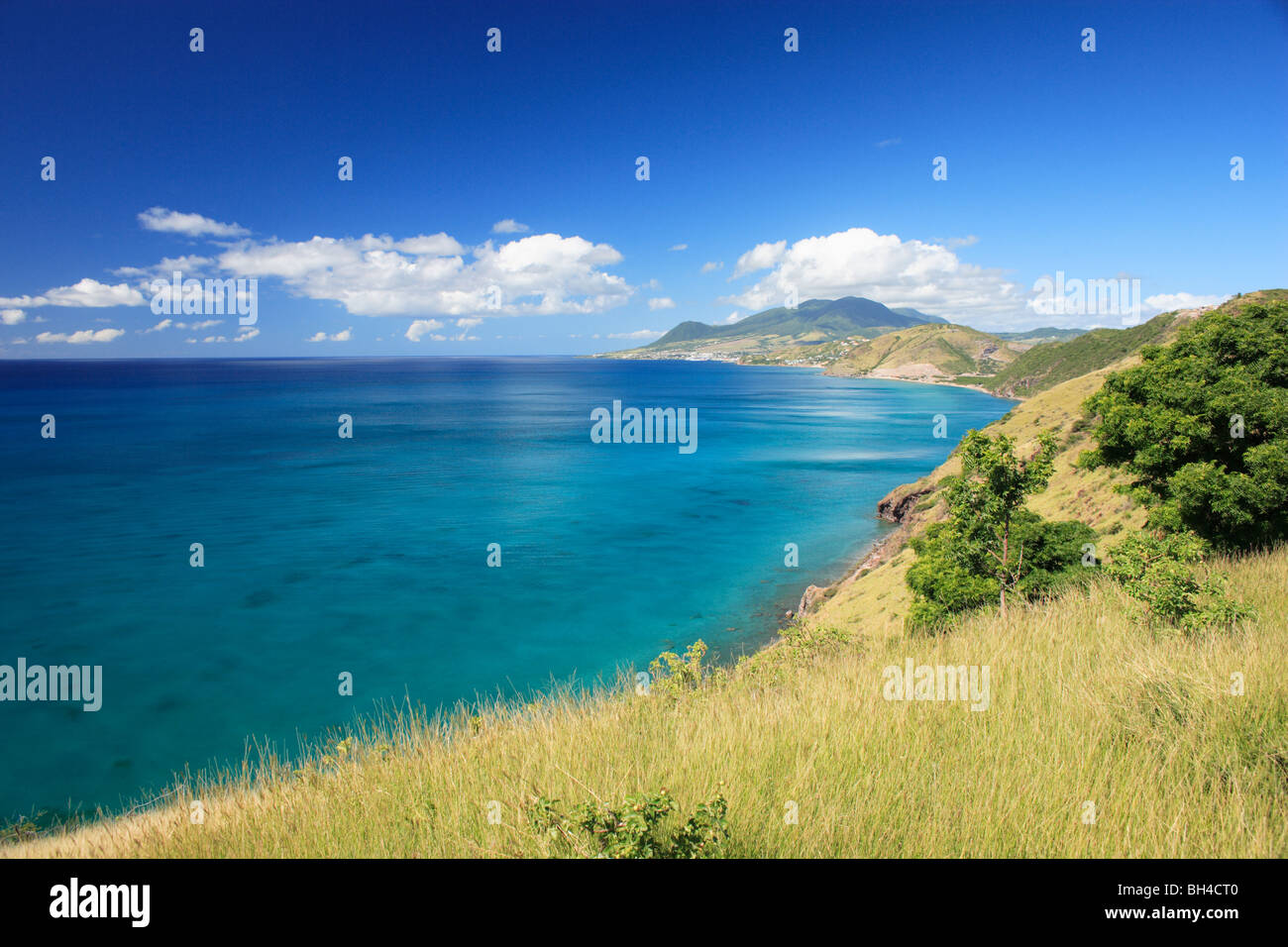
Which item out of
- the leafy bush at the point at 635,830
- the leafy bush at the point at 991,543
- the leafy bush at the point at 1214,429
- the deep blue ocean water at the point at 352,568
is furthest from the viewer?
the deep blue ocean water at the point at 352,568

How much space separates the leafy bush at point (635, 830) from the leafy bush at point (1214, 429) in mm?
16984

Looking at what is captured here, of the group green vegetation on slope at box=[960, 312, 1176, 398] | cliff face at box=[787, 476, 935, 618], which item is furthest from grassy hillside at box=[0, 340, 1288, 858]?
green vegetation on slope at box=[960, 312, 1176, 398]

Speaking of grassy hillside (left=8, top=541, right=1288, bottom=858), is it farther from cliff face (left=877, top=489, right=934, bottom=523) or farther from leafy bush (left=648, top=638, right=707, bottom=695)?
cliff face (left=877, top=489, right=934, bottom=523)

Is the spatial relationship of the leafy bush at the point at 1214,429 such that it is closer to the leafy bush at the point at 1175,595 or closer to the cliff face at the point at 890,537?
the leafy bush at the point at 1175,595

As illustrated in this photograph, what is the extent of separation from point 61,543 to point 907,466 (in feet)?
238

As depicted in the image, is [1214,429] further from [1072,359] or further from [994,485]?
[1072,359]

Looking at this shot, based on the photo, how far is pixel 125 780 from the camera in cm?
1769

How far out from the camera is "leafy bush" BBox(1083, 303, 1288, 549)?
Answer: 14.0 m

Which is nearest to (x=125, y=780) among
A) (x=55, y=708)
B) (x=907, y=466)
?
(x=55, y=708)

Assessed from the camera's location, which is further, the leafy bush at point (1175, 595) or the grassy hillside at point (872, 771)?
the leafy bush at point (1175, 595)

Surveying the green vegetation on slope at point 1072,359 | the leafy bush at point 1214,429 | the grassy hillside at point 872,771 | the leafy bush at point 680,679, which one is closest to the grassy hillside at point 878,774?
the grassy hillside at point 872,771

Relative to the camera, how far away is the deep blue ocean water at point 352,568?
21.4 meters

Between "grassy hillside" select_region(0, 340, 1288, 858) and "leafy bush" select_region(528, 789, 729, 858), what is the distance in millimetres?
124
